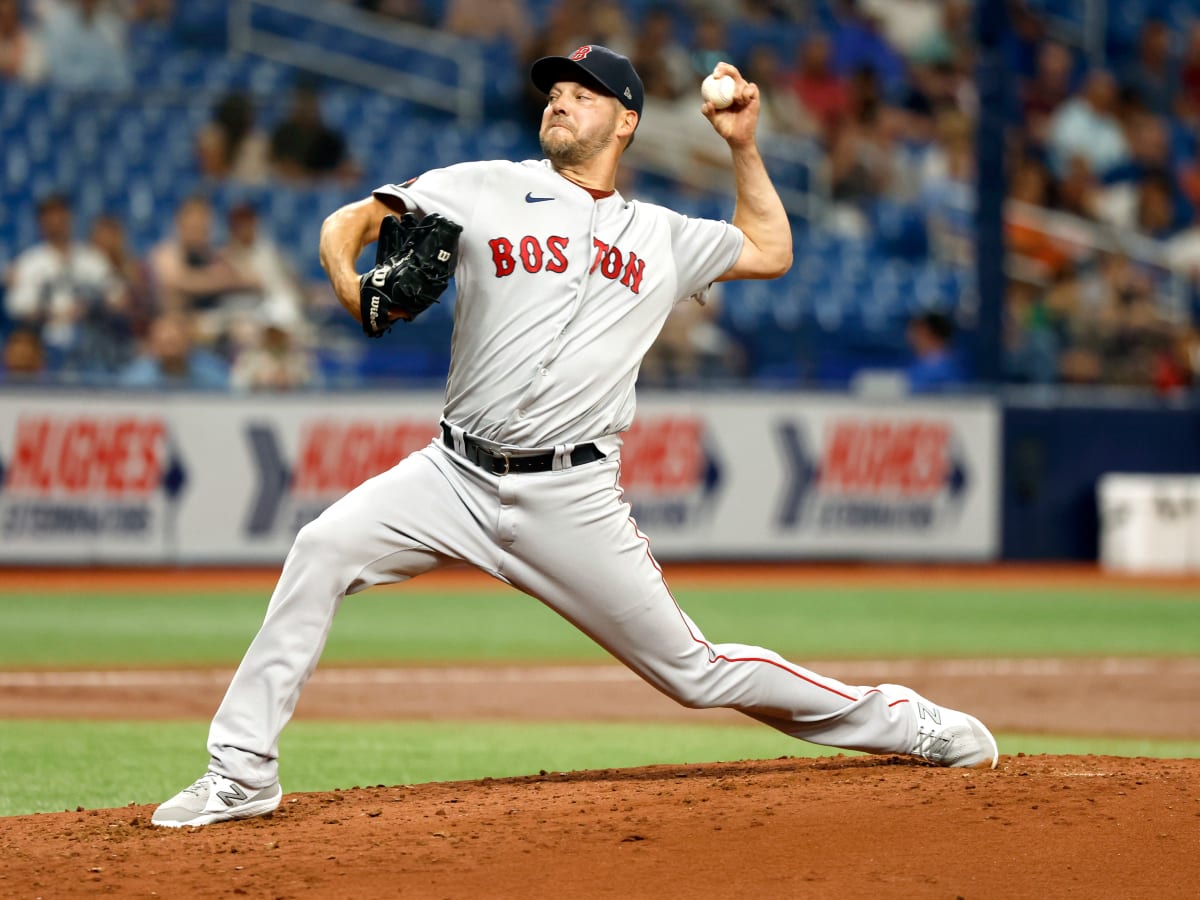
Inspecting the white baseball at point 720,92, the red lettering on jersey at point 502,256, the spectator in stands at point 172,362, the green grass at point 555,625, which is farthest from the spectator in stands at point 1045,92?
the red lettering on jersey at point 502,256

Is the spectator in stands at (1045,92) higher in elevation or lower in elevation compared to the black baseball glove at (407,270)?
higher

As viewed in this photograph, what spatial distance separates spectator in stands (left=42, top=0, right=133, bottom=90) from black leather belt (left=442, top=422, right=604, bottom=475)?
12.2 m

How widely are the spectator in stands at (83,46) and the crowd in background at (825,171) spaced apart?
0.8 inches

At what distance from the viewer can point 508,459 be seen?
466cm

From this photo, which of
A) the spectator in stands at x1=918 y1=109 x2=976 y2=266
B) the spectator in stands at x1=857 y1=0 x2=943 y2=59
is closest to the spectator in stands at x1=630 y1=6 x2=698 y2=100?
the spectator in stands at x1=918 y1=109 x2=976 y2=266

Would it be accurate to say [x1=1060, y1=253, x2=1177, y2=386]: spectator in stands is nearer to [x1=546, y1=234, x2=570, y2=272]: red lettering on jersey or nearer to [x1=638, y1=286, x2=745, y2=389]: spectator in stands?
[x1=638, y1=286, x2=745, y2=389]: spectator in stands

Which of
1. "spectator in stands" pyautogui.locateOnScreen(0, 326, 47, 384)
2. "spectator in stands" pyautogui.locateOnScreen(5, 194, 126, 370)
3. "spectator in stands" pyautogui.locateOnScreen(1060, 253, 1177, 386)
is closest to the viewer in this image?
"spectator in stands" pyautogui.locateOnScreen(0, 326, 47, 384)

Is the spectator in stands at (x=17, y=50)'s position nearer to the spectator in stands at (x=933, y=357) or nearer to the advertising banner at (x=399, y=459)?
the advertising banner at (x=399, y=459)

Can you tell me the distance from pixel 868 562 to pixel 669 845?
37.6ft

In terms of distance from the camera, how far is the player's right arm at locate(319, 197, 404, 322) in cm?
438

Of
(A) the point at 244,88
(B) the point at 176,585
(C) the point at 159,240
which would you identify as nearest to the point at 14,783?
(B) the point at 176,585

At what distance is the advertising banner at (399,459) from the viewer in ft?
43.0

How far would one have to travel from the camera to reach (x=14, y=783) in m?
5.91

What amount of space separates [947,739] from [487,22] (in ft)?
46.6
